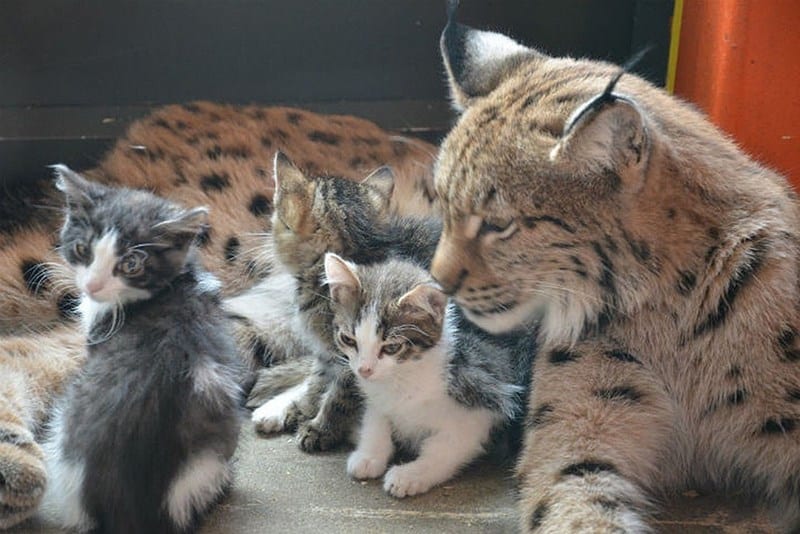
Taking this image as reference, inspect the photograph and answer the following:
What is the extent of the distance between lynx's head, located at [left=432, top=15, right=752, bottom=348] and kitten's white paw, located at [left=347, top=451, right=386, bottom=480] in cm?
49

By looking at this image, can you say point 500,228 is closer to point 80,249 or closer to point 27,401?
point 80,249

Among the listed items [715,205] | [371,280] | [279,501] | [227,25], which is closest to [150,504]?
[279,501]

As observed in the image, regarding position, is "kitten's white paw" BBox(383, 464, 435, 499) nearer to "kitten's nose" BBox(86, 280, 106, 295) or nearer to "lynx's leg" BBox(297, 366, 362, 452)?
"lynx's leg" BBox(297, 366, 362, 452)

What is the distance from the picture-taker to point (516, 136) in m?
2.38

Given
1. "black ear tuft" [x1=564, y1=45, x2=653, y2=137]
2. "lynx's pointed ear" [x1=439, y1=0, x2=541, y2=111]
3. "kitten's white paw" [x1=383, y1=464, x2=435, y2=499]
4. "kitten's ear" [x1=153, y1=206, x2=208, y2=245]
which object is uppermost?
"black ear tuft" [x1=564, y1=45, x2=653, y2=137]

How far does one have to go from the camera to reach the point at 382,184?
3.10 metres

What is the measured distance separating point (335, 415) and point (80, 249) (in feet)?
2.70

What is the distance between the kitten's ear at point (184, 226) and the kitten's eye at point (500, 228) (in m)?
0.75

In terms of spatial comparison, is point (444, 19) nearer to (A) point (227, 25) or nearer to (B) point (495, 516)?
(A) point (227, 25)

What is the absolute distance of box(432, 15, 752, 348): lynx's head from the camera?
227cm

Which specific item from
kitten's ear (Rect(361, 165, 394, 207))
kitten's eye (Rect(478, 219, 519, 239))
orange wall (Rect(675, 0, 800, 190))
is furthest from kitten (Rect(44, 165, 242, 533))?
orange wall (Rect(675, 0, 800, 190))

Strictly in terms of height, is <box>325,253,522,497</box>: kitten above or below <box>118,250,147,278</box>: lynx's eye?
below

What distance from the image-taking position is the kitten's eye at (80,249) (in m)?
2.63

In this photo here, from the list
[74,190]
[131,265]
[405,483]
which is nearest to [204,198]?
[74,190]
